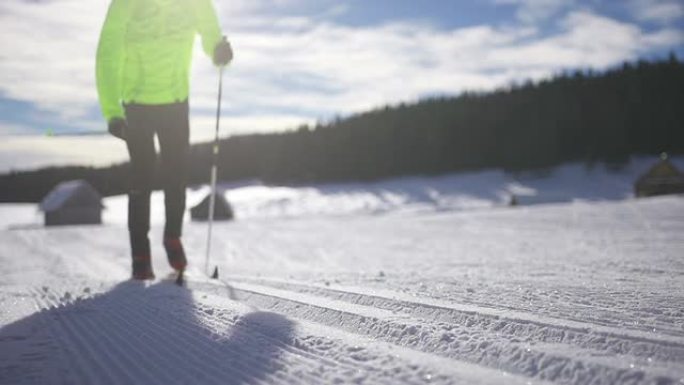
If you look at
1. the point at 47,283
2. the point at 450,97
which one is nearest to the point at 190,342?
the point at 47,283

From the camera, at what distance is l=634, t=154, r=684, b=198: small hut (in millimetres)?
26250

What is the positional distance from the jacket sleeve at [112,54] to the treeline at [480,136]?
3687 cm

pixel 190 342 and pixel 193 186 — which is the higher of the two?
pixel 190 342

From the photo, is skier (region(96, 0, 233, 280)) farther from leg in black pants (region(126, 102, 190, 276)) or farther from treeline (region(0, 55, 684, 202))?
treeline (region(0, 55, 684, 202))

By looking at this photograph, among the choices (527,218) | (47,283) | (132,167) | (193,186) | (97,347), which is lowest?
(193,186)

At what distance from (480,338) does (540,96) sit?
53600mm

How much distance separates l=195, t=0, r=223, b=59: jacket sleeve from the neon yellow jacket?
0.02 metres

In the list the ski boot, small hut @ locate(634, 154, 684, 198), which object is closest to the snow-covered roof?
small hut @ locate(634, 154, 684, 198)

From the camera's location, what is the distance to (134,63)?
3516 millimetres

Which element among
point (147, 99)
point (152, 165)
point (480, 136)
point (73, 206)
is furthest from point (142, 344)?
point (480, 136)

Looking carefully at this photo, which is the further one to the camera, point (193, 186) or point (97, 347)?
point (193, 186)

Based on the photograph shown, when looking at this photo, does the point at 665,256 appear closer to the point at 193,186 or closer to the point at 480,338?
the point at 480,338

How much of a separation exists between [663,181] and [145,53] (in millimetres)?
29632

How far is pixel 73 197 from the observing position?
35.1m
